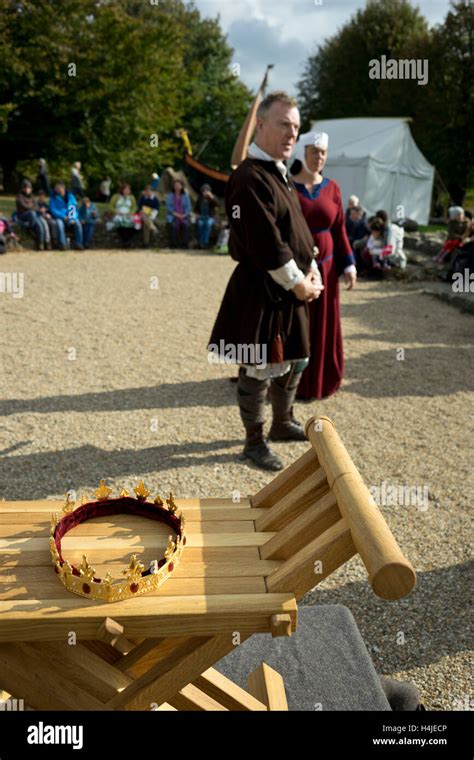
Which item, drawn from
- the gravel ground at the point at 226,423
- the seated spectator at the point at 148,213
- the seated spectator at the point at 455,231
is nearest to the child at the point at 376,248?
the seated spectator at the point at 455,231

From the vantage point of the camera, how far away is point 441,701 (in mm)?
2408

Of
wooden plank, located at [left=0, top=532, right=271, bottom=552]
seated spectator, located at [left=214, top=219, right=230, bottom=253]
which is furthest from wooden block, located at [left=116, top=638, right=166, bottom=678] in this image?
seated spectator, located at [left=214, top=219, right=230, bottom=253]

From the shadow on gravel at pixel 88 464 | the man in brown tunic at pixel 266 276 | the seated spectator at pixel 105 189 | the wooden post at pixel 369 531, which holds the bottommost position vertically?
the shadow on gravel at pixel 88 464

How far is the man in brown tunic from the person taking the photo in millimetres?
3426

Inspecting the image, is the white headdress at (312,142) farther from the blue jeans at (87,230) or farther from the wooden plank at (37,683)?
the blue jeans at (87,230)

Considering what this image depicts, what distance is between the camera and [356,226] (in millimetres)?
12461

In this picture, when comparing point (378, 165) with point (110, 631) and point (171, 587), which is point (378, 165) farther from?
point (110, 631)

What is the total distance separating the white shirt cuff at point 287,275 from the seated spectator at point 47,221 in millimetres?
10743

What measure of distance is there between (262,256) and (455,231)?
361 inches

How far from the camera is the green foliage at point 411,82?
25.5 m

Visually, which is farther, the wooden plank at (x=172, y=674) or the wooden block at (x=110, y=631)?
the wooden plank at (x=172, y=674)

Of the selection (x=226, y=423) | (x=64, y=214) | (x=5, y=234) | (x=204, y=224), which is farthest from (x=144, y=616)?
(x=204, y=224)

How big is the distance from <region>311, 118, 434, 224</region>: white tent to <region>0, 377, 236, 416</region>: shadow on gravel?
44.2 feet
